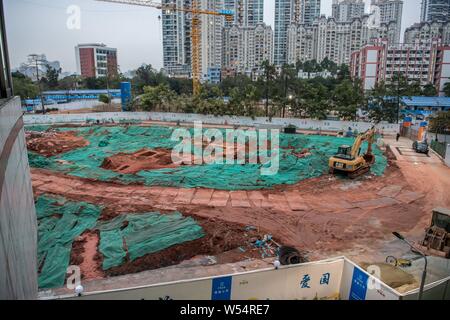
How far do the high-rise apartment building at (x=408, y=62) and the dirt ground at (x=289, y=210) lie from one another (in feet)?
161

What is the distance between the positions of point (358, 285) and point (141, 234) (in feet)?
22.3

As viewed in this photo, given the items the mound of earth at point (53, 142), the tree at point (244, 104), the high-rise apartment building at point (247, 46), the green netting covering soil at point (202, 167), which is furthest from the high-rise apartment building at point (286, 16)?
the mound of earth at point (53, 142)

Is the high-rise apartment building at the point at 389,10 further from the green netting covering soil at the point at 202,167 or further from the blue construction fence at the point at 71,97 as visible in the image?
the green netting covering soil at the point at 202,167

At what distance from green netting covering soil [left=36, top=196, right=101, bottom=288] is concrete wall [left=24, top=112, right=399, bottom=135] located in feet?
77.4

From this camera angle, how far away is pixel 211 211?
535 inches

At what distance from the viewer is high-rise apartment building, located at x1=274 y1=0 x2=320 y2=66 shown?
348ft

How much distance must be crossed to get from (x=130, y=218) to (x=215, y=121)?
26.4 meters

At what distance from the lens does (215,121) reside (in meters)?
38.0

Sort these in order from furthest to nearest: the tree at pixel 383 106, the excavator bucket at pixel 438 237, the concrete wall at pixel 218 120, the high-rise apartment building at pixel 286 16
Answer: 1. the high-rise apartment building at pixel 286 16
2. the tree at pixel 383 106
3. the concrete wall at pixel 218 120
4. the excavator bucket at pixel 438 237

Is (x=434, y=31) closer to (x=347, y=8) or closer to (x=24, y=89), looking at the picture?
(x=347, y=8)

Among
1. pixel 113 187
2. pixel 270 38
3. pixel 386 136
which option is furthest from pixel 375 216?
pixel 270 38

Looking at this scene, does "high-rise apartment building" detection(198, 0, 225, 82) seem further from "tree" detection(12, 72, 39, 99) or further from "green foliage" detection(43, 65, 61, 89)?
"tree" detection(12, 72, 39, 99)

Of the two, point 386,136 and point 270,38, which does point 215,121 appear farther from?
point 270,38

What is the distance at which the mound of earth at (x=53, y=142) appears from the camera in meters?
24.2
